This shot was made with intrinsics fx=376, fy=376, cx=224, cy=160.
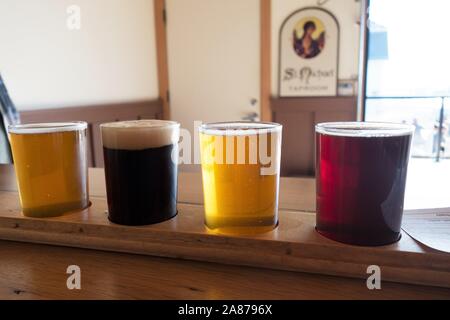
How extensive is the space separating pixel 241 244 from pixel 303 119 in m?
2.58

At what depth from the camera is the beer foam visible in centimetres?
50

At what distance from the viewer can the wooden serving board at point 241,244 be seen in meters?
0.44

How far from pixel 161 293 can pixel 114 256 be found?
0.43 feet

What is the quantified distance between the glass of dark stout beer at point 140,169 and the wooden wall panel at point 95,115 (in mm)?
1233

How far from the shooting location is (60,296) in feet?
1.43

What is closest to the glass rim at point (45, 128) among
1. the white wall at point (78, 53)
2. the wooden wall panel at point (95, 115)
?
the wooden wall panel at point (95, 115)

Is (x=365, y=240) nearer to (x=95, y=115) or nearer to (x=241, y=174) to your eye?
(x=241, y=174)

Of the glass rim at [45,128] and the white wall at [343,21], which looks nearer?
the glass rim at [45,128]

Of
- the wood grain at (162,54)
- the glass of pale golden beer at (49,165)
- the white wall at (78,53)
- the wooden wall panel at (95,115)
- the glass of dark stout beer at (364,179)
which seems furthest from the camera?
the wood grain at (162,54)

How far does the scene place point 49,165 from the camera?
0.54 m

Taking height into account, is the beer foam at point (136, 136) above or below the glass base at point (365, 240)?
above

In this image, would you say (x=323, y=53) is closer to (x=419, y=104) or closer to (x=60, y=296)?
(x=419, y=104)

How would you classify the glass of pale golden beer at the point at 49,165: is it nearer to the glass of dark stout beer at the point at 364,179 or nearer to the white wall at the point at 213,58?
the glass of dark stout beer at the point at 364,179
